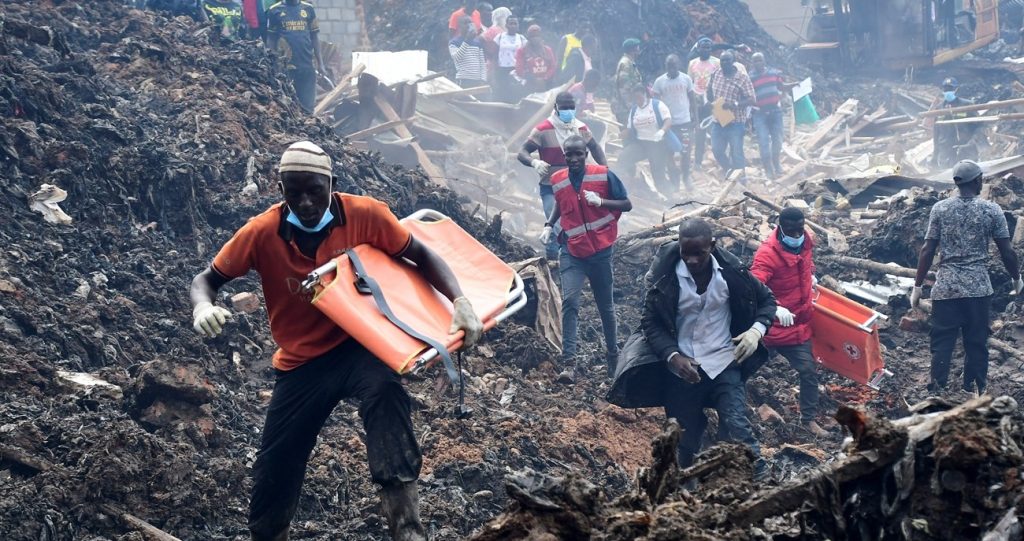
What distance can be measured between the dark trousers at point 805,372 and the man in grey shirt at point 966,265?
4.53ft

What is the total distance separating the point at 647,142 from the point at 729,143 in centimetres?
180

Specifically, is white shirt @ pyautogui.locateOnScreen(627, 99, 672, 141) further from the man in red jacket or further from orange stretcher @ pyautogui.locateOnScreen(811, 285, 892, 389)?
the man in red jacket

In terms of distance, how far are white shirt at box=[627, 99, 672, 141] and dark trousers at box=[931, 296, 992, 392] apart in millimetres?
10929

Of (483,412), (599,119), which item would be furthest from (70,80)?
(599,119)

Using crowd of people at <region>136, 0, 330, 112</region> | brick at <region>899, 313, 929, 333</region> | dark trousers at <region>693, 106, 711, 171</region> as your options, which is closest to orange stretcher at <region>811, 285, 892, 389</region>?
brick at <region>899, 313, 929, 333</region>

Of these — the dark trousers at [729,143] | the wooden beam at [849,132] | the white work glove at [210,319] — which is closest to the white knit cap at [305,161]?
the white work glove at [210,319]

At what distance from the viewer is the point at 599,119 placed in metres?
A: 21.5

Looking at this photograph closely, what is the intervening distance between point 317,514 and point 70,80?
738 centimetres

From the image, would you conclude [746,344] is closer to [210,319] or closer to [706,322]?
[706,322]

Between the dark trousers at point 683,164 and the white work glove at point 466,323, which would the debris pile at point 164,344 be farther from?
the dark trousers at point 683,164

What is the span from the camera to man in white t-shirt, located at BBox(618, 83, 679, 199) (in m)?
19.4

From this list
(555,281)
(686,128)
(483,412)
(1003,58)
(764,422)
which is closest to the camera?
(483,412)

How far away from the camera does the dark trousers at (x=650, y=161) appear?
64.7 feet

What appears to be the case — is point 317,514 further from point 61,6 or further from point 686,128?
point 686,128
